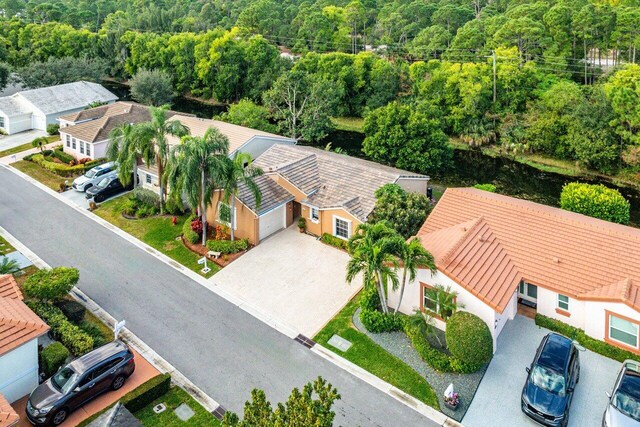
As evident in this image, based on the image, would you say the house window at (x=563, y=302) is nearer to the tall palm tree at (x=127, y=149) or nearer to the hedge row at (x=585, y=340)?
the hedge row at (x=585, y=340)

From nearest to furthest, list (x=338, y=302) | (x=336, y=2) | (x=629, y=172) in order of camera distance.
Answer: (x=338, y=302)
(x=629, y=172)
(x=336, y=2)

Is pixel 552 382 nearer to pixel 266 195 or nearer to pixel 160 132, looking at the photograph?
pixel 266 195

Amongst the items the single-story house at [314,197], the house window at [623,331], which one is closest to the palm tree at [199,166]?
the single-story house at [314,197]

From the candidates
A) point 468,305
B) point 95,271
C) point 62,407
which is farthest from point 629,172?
point 62,407

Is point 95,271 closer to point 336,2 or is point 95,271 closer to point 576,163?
point 576,163

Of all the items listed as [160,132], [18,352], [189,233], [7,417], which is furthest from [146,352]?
[160,132]

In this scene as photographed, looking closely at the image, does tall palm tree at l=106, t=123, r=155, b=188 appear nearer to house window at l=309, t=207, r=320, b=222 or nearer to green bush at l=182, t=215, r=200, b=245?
green bush at l=182, t=215, r=200, b=245
